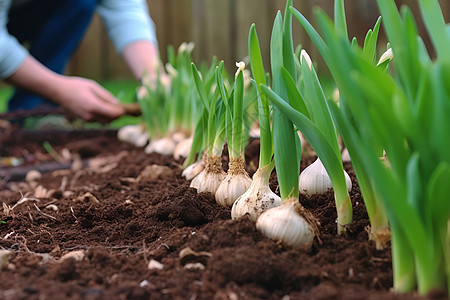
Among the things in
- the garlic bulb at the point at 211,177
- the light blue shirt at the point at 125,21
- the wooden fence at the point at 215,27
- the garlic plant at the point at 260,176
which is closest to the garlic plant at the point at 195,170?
the garlic bulb at the point at 211,177

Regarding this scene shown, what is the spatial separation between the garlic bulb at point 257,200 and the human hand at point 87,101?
1656mm

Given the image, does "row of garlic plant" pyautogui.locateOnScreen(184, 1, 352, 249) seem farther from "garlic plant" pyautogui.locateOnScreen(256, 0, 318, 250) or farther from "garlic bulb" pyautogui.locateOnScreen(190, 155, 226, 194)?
"garlic bulb" pyautogui.locateOnScreen(190, 155, 226, 194)

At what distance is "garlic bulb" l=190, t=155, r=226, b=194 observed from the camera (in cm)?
118

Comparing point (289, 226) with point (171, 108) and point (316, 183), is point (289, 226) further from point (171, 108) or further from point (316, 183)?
point (171, 108)

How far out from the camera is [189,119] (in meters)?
→ 2.02

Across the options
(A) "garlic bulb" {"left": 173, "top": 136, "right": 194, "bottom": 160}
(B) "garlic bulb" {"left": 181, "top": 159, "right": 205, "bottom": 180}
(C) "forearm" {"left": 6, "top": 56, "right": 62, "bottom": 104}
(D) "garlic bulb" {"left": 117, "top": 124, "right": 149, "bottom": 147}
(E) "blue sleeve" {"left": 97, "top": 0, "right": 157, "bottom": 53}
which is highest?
(E) "blue sleeve" {"left": 97, "top": 0, "right": 157, "bottom": 53}

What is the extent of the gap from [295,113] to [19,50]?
2.03 meters

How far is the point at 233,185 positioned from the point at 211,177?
118 millimetres

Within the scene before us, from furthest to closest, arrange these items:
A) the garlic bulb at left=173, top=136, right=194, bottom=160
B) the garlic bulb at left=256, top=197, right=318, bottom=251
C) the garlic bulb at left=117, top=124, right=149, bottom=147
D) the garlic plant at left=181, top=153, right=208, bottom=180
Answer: the garlic bulb at left=117, top=124, right=149, bottom=147, the garlic bulb at left=173, top=136, right=194, bottom=160, the garlic plant at left=181, top=153, right=208, bottom=180, the garlic bulb at left=256, top=197, right=318, bottom=251

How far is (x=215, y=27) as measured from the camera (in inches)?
236

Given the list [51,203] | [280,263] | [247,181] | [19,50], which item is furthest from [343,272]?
[19,50]

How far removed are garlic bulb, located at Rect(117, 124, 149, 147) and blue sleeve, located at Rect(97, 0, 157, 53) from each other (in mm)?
901

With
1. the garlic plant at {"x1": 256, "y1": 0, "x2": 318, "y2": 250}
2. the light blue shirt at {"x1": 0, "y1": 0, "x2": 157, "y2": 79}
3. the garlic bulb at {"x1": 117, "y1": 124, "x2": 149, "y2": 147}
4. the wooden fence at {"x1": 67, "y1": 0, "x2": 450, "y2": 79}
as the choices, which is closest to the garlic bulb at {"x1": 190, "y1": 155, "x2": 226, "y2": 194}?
the garlic plant at {"x1": 256, "y1": 0, "x2": 318, "y2": 250}

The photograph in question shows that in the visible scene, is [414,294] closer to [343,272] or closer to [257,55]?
[343,272]
